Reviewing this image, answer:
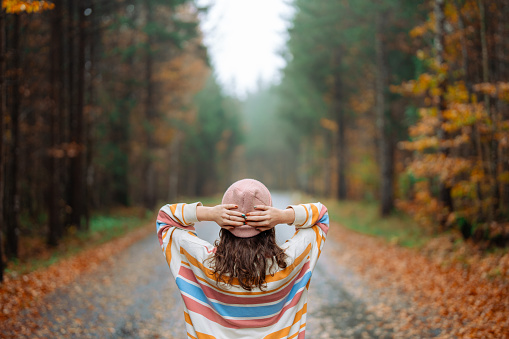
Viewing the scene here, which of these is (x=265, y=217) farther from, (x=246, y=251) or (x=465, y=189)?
(x=465, y=189)

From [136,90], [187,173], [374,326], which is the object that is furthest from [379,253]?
[187,173]

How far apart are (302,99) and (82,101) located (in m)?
17.8

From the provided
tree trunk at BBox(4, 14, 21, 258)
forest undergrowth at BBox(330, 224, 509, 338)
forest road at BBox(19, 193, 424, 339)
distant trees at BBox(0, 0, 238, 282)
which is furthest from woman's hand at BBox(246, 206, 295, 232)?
tree trunk at BBox(4, 14, 21, 258)

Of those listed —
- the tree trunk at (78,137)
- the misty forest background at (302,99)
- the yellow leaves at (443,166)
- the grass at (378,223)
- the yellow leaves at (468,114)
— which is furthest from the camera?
the tree trunk at (78,137)

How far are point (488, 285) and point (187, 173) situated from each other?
116 feet

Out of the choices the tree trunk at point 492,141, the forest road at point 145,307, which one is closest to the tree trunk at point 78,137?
the forest road at point 145,307

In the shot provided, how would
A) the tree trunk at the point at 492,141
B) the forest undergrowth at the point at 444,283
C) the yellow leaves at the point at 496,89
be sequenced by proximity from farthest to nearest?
the tree trunk at the point at 492,141 < the yellow leaves at the point at 496,89 < the forest undergrowth at the point at 444,283

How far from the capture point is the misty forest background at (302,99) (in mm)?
9672

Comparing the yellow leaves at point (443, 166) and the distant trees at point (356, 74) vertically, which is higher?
the distant trees at point (356, 74)

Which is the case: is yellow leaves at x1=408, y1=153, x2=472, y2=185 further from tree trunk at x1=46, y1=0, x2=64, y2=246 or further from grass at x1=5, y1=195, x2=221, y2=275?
tree trunk at x1=46, y1=0, x2=64, y2=246

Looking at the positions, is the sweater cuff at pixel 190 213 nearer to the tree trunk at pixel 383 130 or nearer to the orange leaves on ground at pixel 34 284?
the orange leaves on ground at pixel 34 284

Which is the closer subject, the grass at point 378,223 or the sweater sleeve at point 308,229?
the sweater sleeve at point 308,229

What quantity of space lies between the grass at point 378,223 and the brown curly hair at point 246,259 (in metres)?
10.6

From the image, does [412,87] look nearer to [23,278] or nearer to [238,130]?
[23,278]
